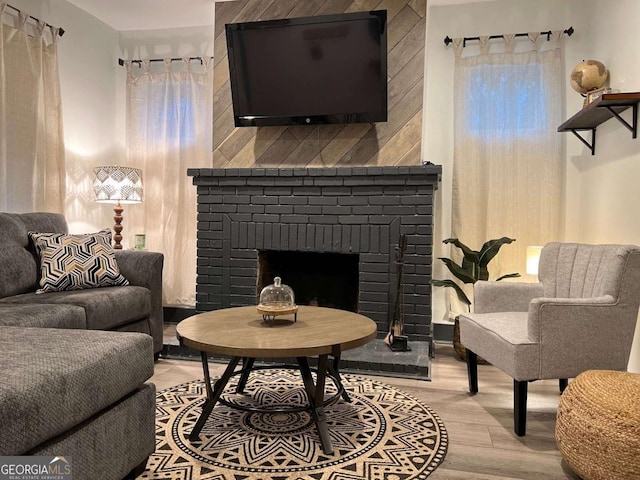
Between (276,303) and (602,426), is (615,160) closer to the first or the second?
(602,426)

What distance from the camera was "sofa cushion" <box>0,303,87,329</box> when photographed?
224 cm

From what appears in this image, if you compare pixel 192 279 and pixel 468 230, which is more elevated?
pixel 468 230

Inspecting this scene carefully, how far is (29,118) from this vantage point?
3533 millimetres

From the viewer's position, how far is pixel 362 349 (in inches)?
129

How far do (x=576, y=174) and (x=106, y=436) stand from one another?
3.50m

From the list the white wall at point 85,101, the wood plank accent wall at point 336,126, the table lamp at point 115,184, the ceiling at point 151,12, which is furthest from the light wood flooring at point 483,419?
the ceiling at point 151,12

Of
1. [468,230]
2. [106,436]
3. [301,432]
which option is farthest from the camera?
[468,230]

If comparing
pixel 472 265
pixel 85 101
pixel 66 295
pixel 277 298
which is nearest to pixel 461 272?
pixel 472 265

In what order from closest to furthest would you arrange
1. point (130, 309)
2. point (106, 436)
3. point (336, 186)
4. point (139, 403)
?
point (106, 436)
point (139, 403)
point (130, 309)
point (336, 186)

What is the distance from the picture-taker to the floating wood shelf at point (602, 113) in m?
2.51

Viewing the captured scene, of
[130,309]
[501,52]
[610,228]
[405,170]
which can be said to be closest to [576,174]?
[610,228]

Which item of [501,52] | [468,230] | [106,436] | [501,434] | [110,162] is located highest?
[501,52]

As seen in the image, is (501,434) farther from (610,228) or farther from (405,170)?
(405,170)

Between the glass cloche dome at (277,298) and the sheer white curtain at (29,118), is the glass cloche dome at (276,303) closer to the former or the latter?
the glass cloche dome at (277,298)
